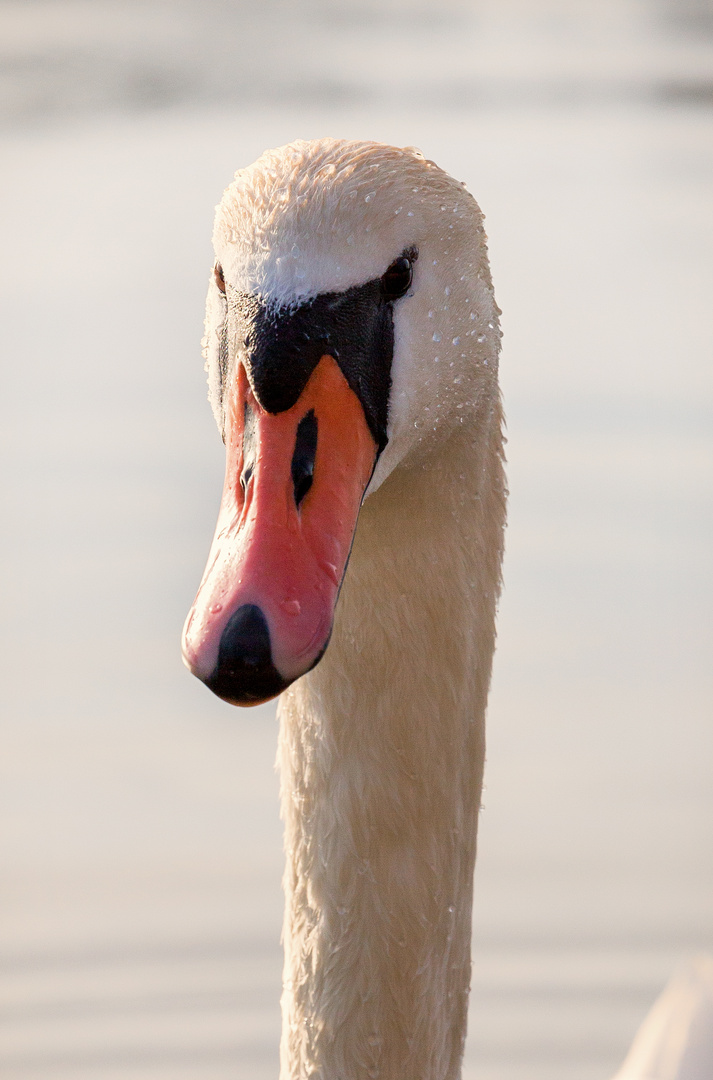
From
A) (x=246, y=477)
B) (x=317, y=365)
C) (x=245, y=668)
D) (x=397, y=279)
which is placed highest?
(x=397, y=279)

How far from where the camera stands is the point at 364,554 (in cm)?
244

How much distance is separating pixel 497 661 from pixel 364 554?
3.10 meters

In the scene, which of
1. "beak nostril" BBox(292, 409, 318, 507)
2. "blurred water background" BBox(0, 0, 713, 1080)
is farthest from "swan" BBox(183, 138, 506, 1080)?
"blurred water background" BBox(0, 0, 713, 1080)

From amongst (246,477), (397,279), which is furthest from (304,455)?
(397,279)

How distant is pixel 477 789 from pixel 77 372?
14.4ft

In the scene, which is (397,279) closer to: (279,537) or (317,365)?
(317,365)

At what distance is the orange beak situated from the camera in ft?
6.12

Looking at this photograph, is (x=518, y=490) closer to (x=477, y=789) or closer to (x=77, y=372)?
(x=77, y=372)

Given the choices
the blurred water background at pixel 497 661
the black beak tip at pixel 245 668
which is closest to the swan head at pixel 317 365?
the black beak tip at pixel 245 668

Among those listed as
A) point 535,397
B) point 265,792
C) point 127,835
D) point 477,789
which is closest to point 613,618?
point 535,397

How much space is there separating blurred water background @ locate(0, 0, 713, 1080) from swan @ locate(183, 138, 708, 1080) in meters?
1.93

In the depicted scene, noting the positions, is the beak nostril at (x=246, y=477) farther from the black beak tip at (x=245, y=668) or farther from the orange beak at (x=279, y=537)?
the black beak tip at (x=245, y=668)

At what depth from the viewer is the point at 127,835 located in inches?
194

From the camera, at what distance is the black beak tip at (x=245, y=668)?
1.85 metres
